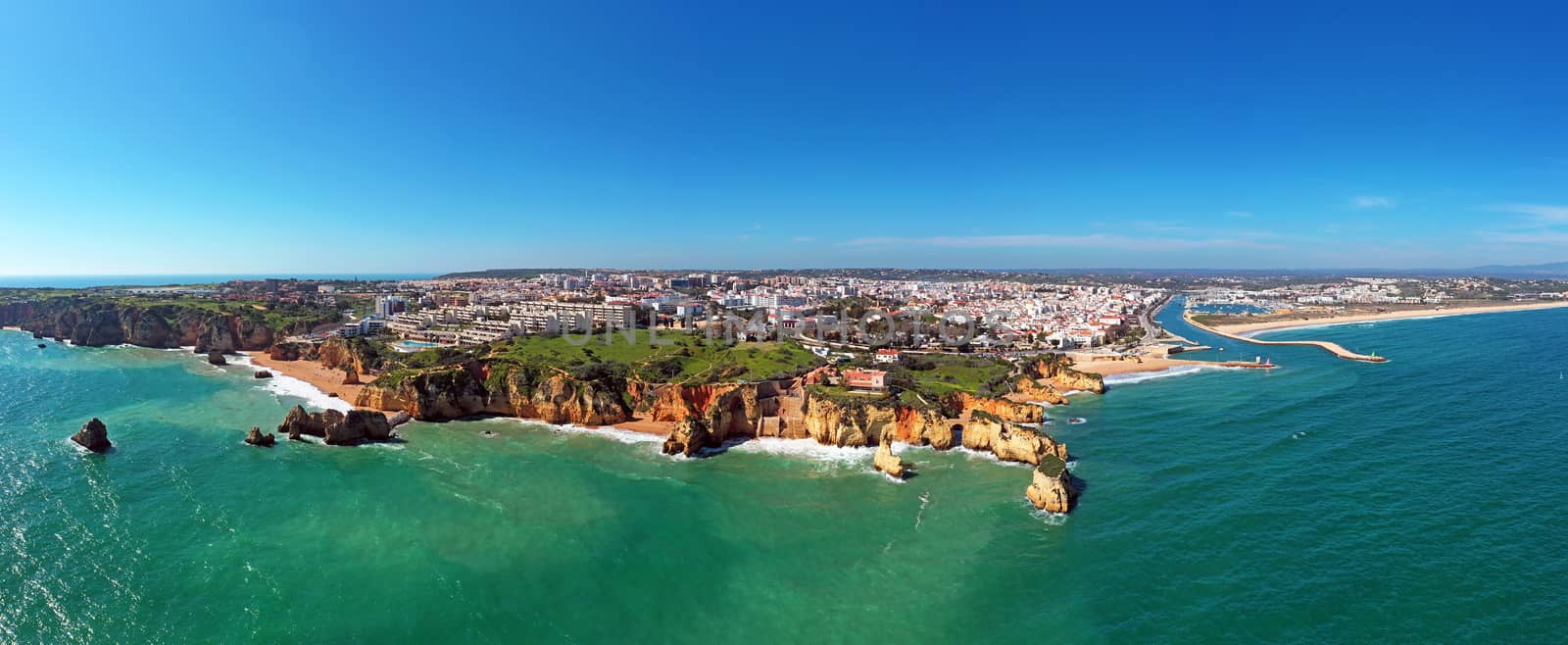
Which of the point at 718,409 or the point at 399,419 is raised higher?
the point at 718,409

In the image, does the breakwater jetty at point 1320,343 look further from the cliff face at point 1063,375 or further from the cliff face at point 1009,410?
the cliff face at point 1009,410

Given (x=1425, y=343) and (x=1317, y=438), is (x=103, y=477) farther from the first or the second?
(x=1425, y=343)

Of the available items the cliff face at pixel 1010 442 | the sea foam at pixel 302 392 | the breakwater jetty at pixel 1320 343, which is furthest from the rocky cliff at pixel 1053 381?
the sea foam at pixel 302 392

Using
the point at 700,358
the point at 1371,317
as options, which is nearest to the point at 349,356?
the point at 700,358

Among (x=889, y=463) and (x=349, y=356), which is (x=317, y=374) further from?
(x=889, y=463)

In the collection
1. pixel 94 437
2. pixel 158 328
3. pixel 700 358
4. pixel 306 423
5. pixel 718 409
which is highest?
pixel 158 328

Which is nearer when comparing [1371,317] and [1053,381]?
[1053,381]

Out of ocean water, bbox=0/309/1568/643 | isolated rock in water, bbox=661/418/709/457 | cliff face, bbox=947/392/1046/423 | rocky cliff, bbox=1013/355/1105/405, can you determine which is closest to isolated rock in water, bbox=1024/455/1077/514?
ocean water, bbox=0/309/1568/643
